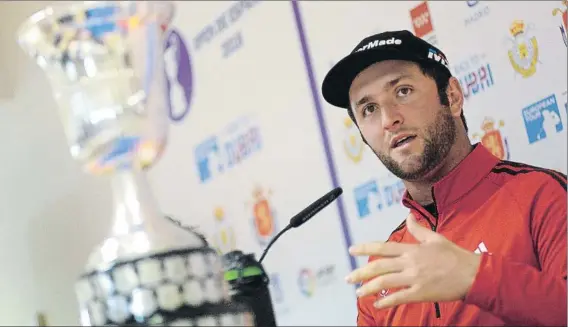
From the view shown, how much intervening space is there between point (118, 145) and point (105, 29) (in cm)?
9

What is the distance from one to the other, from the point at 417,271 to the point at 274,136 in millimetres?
1281

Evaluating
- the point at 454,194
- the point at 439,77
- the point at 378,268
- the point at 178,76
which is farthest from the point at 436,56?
the point at 178,76

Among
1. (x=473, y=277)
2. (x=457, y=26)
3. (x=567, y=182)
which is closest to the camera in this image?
(x=473, y=277)

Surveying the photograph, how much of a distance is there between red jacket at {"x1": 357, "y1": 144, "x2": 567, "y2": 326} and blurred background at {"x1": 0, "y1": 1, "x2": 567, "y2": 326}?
10.1 inches

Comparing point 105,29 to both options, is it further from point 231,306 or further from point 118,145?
point 231,306

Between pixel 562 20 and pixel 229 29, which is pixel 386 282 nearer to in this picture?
pixel 562 20

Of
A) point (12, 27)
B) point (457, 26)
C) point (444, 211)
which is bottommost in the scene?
point (444, 211)

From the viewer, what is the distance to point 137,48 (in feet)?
2.05

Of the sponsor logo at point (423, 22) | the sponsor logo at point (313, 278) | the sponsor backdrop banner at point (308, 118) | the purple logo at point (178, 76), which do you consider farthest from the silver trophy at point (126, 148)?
the purple logo at point (178, 76)

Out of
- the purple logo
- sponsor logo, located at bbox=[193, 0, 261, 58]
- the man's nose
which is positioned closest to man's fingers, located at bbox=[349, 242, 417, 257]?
the man's nose

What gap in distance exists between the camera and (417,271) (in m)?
0.69

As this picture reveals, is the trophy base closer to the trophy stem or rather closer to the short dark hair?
the trophy stem

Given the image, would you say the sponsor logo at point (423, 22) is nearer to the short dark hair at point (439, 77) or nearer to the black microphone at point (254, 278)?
the short dark hair at point (439, 77)

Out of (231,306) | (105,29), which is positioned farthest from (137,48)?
(231,306)
